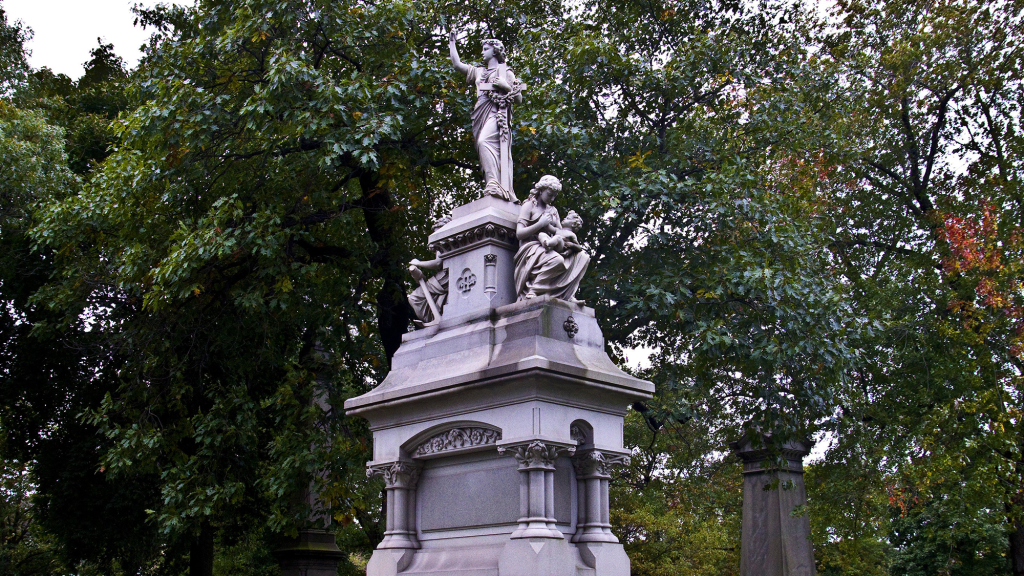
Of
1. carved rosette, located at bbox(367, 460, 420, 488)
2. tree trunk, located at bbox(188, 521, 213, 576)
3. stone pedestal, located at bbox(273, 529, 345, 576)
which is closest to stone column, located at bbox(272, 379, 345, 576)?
stone pedestal, located at bbox(273, 529, 345, 576)

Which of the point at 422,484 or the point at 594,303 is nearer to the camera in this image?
the point at 422,484

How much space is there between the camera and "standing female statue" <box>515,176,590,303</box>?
344 inches

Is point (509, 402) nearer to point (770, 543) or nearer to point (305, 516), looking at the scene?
point (305, 516)

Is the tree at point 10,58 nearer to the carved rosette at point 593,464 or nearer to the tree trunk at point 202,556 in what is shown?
the tree trunk at point 202,556

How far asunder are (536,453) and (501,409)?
0.59m

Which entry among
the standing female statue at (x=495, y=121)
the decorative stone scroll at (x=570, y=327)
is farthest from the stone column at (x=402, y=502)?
the standing female statue at (x=495, y=121)

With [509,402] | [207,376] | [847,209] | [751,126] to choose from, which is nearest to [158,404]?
[207,376]

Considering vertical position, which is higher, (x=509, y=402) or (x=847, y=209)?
(x=847, y=209)

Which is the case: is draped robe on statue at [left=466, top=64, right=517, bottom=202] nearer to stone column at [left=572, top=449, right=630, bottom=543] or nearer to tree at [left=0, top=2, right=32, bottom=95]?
stone column at [left=572, top=449, right=630, bottom=543]

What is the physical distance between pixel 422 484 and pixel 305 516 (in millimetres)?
4922

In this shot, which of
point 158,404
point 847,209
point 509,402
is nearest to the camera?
point 509,402

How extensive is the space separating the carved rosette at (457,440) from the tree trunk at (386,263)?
245 inches

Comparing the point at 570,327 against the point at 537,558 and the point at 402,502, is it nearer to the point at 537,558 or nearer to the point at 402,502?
the point at 537,558

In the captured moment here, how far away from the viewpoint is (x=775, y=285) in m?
12.5
